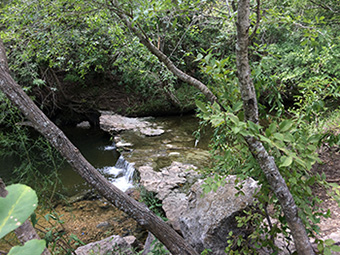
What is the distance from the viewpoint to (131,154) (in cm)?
597

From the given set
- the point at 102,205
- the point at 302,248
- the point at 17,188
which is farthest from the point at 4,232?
the point at 102,205

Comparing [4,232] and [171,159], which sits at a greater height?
[4,232]

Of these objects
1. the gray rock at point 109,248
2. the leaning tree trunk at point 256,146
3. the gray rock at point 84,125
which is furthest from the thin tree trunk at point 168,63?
the gray rock at point 84,125

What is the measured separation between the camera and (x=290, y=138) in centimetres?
112

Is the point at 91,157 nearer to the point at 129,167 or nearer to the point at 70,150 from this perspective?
the point at 129,167

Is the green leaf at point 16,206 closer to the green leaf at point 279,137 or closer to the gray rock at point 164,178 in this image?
the green leaf at point 279,137

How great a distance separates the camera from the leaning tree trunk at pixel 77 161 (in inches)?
72.7

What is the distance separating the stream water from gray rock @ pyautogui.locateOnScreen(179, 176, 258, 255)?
2.54 m

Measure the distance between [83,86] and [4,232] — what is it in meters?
9.84

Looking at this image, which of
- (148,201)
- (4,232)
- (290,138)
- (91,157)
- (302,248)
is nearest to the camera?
(4,232)

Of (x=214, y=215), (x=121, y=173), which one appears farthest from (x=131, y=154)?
(x=214, y=215)

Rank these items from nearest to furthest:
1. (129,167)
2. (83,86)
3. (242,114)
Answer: (242,114) < (129,167) < (83,86)

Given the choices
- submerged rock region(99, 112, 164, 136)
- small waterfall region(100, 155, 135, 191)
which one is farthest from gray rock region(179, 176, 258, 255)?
submerged rock region(99, 112, 164, 136)

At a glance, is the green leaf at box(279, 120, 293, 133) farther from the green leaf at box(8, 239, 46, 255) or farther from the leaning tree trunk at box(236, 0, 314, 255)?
A: the green leaf at box(8, 239, 46, 255)
